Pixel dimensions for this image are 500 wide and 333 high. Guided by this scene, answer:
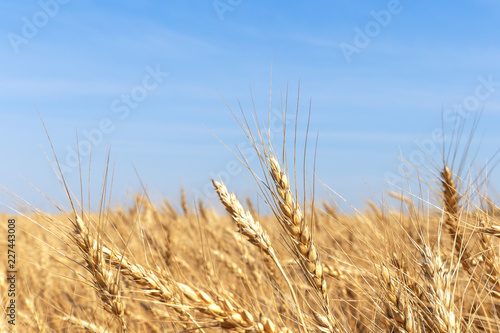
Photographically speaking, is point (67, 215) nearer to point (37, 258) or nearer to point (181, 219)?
point (181, 219)

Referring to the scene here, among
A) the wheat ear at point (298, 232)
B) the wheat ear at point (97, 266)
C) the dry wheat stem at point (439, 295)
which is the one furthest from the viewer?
the wheat ear at point (97, 266)

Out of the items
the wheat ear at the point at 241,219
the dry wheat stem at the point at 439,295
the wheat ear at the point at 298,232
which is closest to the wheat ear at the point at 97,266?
the wheat ear at the point at 241,219

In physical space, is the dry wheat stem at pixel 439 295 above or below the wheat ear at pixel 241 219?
below

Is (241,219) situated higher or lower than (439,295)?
higher

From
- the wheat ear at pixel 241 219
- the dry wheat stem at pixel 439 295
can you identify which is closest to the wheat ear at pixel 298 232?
the wheat ear at pixel 241 219

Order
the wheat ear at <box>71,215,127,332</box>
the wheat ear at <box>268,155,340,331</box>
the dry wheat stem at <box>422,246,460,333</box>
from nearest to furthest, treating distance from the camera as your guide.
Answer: the dry wheat stem at <box>422,246,460,333</box> < the wheat ear at <box>268,155,340,331</box> < the wheat ear at <box>71,215,127,332</box>

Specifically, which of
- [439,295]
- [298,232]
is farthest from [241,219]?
[439,295]

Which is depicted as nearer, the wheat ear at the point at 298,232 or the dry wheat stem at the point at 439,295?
the dry wheat stem at the point at 439,295

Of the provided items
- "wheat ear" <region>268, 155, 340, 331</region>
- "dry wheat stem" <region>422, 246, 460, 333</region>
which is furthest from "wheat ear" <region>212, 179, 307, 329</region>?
"dry wheat stem" <region>422, 246, 460, 333</region>

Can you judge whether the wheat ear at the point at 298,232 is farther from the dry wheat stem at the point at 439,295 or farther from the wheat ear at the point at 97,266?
the wheat ear at the point at 97,266

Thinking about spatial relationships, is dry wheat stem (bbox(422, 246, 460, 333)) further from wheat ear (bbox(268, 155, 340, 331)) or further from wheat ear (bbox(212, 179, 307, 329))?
wheat ear (bbox(212, 179, 307, 329))

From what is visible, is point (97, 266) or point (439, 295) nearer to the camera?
point (439, 295)

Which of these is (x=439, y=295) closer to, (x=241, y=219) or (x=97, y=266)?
(x=241, y=219)

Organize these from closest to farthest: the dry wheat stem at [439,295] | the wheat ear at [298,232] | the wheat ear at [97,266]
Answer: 1. the dry wheat stem at [439,295]
2. the wheat ear at [298,232]
3. the wheat ear at [97,266]
